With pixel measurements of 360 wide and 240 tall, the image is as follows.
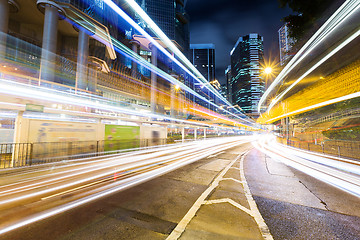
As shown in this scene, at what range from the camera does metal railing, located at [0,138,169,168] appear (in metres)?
8.08

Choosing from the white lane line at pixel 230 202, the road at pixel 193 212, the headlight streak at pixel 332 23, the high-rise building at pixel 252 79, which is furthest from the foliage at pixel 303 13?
the high-rise building at pixel 252 79

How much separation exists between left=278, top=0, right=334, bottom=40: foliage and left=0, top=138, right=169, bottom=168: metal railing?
20.0 meters

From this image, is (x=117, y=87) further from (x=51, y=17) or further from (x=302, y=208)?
(x=302, y=208)

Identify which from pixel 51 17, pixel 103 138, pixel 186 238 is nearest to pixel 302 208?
pixel 186 238

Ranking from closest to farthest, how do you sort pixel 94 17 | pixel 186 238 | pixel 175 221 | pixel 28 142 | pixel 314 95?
pixel 186 238
pixel 175 221
pixel 28 142
pixel 314 95
pixel 94 17

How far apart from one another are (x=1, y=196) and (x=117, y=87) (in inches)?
1427

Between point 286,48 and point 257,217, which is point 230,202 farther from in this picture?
point 286,48

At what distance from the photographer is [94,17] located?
27391 millimetres

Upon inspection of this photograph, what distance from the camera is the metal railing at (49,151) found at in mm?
8080

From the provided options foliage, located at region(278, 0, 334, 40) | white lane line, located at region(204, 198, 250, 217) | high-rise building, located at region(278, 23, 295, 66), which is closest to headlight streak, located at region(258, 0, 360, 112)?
foliage, located at region(278, 0, 334, 40)

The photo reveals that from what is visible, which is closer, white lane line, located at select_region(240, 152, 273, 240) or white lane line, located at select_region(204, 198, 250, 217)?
white lane line, located at select_region(240, 152, 273, 240)

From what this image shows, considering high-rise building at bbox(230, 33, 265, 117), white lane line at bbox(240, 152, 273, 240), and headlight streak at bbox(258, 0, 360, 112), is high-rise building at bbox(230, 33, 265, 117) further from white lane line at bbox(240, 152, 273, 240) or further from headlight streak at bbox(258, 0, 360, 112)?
white lane line at bbox(240, 152, 273, 240)

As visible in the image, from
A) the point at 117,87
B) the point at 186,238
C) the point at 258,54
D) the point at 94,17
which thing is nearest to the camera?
the point at 186,238

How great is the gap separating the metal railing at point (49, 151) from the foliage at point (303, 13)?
2004cm
